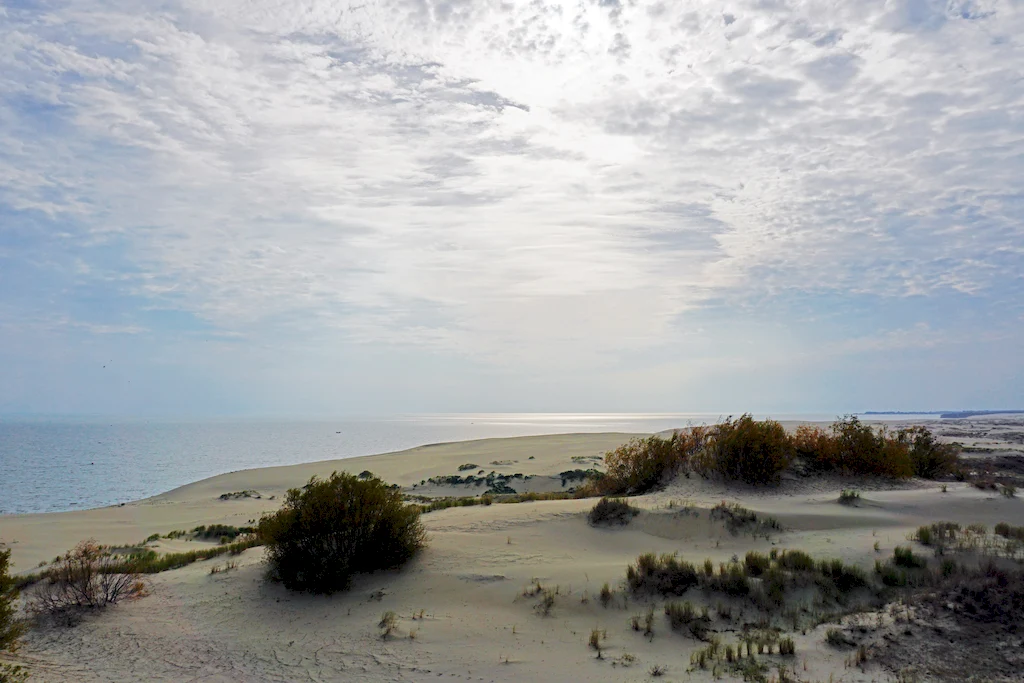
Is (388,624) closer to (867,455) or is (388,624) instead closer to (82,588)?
(82,588)

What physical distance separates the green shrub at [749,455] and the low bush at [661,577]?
7.09m

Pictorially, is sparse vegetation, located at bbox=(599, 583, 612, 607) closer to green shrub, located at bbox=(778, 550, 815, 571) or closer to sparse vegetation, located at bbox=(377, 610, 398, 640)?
green shrub, located at bbox=(778, 550, 815, 571)

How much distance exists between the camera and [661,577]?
927cm

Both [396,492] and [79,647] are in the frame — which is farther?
[396,492]

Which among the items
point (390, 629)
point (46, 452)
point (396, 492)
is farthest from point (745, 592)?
point (46, 452)

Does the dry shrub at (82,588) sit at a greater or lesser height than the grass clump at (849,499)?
lesser

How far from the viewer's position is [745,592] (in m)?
8.82

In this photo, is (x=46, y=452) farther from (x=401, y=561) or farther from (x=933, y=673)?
(x=933, y=673)

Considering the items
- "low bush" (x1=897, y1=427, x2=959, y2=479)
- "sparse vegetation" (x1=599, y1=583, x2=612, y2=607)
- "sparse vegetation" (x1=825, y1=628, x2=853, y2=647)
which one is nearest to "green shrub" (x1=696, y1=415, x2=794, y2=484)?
"low bush" (x1=897, y1=427, x2=959, y2=479)

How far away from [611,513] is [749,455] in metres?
5.17

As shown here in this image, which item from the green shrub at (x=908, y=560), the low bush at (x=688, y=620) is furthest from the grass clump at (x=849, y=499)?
the low bush at (x=688, y=620)

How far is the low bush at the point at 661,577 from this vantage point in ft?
29.8

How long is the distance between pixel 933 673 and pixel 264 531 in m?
9.40

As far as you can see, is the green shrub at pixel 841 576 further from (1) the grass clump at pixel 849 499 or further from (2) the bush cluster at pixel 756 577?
(1) the grass clump at pixel 849 499
